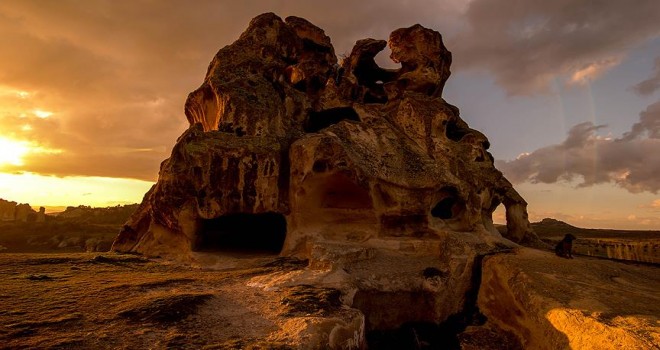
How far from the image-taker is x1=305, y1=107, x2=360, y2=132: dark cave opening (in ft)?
64.2

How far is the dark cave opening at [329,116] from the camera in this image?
64.2ft

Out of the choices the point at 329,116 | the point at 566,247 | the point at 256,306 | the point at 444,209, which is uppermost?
the point at 329,116

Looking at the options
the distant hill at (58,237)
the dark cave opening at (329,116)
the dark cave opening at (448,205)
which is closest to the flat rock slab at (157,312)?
the dark cave opening at (448,205)

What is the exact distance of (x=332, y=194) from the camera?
13625 mm

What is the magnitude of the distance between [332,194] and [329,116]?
7.84m

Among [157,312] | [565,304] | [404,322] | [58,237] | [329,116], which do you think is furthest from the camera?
[58,237]

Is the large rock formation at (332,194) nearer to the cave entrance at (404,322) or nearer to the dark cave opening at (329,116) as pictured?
the cave entrance at (404,322)

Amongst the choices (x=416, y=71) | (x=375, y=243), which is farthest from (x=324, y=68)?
(x=375, y=243)

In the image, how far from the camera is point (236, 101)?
569 inches

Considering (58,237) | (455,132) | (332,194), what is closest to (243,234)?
(332,194)

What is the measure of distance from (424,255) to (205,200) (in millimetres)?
7968

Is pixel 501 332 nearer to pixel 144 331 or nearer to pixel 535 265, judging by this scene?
pixel 535 265

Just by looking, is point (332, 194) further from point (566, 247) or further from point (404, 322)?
point (566, 247)

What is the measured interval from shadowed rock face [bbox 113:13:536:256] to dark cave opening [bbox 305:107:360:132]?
0.23 feet
